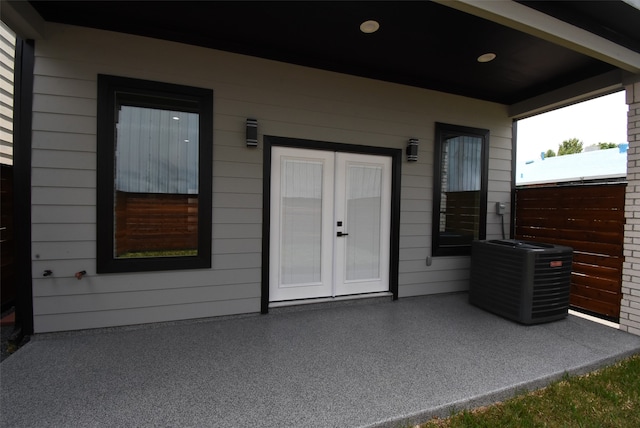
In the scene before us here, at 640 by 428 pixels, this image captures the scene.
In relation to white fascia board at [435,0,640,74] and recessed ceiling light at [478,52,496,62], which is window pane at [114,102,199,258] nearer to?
white fascia board at [435,0,640,74]

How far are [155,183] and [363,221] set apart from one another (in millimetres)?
2443

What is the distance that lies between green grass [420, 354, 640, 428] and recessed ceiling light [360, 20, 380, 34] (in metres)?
3.19

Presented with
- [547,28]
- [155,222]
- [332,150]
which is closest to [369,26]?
[332,150]

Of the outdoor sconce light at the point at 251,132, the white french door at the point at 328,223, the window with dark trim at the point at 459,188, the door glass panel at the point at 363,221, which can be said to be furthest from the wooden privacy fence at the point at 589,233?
the outdoor sconce light at the point at 251,132

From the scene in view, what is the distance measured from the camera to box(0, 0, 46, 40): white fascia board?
7.52ft

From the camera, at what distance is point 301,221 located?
3.60 meters

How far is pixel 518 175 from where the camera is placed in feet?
15.4

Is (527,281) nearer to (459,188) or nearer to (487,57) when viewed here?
(459,188)

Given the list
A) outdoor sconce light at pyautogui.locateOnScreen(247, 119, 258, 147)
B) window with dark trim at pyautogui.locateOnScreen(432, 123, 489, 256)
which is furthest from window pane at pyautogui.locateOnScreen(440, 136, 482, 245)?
outdoor sconce light at pyautogui.locateOnScreen(247, 119, 258, 147)

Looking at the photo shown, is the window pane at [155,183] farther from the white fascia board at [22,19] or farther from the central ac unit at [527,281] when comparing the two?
the central ac unit at [527,281]

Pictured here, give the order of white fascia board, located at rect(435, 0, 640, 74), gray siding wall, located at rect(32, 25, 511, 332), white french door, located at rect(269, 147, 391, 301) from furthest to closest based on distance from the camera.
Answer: white french door, located at rect(269, 147, 391, 301) → gray siding wall, located at rect(32, 25, 511, 332) → white fascia board, located at rect(435, 0, 640, 74)

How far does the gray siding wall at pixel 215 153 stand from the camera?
270 cm

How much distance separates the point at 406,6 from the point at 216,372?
3.32 metres

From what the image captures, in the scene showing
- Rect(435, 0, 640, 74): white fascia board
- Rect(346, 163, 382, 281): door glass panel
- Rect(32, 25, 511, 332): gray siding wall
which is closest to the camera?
Rect(435, 0, 640, 74): white fascia board
